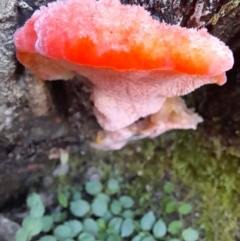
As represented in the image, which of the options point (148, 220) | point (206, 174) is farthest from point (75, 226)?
point (206, 174)

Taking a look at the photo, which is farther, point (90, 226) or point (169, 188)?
point (169, 188)

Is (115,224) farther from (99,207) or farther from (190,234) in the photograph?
(190,234)

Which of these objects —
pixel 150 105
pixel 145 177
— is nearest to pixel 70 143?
pixel 145 177

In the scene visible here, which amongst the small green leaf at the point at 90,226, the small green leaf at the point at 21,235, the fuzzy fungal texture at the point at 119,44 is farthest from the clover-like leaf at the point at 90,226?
the fuzzy fungal texture at the point at 119,44

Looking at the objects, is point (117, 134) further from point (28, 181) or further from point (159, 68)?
point (159, 68)

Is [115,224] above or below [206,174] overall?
below

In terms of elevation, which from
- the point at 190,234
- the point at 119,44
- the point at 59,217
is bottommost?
the point at 59,217
